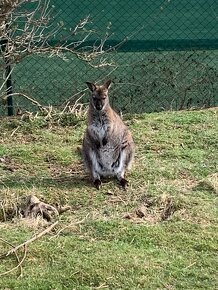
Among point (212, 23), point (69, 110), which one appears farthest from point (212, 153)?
point (212, 23)

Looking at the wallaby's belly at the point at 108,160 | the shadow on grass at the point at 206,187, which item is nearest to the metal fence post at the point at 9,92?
the wallaby's belly at the point at 108,160

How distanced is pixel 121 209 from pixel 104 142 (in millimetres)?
1123

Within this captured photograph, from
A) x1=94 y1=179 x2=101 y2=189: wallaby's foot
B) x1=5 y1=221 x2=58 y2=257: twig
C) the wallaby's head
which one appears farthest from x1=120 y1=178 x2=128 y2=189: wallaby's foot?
x1=5 y1=221 x2=58 y2=257: twig

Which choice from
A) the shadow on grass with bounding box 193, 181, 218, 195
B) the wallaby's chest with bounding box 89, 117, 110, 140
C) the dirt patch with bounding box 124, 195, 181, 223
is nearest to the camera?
the dirt patch with bounding box 124, 195, 181, 223

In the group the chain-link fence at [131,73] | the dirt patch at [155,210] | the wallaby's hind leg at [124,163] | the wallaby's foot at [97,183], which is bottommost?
the dirt patch at [155,210]

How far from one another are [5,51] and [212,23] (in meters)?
6.38

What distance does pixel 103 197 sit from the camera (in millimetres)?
6543

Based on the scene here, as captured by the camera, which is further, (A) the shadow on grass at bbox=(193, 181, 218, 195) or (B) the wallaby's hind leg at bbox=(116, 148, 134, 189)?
(B) the wallaby's hind leg at bbox=(116, 148, 134, 189)

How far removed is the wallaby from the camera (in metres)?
7.08

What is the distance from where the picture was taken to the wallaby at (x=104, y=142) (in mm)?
7078

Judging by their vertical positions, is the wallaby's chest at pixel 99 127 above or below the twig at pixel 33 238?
above

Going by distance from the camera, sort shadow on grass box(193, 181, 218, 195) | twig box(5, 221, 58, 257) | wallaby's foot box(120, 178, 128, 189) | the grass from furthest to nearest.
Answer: wallaby's foot box(120, 178, 128, 189)
shadow on grass box(193, 181, 218, 195)
twig box(5, 221, 58, 257)
the grass

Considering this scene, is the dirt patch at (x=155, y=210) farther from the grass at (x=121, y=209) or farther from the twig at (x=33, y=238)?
the twig at (x=33, y=238)

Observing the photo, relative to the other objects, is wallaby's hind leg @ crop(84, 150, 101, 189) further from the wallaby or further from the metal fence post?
the metal fence post
